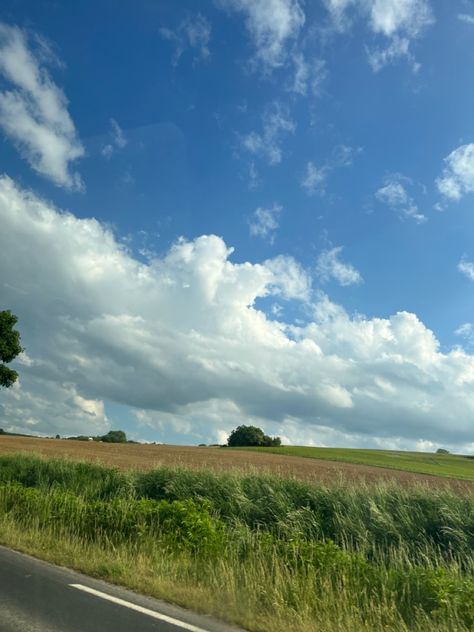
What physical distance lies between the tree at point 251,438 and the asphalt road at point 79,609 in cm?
12033

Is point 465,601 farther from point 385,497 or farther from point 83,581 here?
point 385,497

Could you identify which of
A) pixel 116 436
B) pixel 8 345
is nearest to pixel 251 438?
pixel 116 436

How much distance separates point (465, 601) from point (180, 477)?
14995mm

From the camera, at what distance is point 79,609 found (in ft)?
24.3

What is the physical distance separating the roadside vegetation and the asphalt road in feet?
1.59

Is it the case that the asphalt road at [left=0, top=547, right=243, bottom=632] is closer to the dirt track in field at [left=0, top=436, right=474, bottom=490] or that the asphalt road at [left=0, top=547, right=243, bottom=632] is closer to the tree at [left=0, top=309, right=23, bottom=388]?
the dirt track in field at [left=0, top=436, right=474, bottom=490]

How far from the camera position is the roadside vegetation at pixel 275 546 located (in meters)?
8.34

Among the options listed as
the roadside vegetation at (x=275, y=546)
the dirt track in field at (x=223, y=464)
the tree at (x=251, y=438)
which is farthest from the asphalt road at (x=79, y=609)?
the tree at (x=251, y=438)

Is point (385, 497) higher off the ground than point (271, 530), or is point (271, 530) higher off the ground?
point (385, 497)

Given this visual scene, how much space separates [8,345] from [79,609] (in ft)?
158

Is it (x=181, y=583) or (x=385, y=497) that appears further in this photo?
(x=385, y=497)

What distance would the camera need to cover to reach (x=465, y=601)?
8.34 meters

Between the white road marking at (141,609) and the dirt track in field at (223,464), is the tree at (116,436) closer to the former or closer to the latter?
the dirt track in field at (223,464)

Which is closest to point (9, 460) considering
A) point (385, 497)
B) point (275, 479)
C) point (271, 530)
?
point (275, 479)
